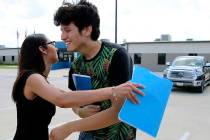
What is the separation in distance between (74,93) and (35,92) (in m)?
0.40

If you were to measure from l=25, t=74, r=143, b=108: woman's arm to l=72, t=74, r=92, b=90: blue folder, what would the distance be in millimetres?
247

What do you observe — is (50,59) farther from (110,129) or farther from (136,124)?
(136,124)

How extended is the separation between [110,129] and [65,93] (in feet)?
1.65

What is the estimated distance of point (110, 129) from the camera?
7.48 feet

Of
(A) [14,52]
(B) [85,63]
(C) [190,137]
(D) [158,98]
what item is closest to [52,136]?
(B) [85,63]

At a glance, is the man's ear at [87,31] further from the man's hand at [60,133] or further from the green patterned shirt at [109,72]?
the man's hand at [60,133]

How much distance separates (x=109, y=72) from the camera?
2.15 metres

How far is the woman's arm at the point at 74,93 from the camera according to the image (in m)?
1.68

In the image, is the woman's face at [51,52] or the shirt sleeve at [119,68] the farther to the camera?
the woman's face at [51,52]

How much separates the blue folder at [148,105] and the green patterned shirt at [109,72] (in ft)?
1.20

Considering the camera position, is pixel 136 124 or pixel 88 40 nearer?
pixel 136 124

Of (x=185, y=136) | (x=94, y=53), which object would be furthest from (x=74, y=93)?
(x=185, y=136)

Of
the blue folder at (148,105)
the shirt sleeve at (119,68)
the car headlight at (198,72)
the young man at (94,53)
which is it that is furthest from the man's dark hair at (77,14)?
the car headlight at (198,72)

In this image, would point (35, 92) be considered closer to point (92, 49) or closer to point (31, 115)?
point (31, 115)
